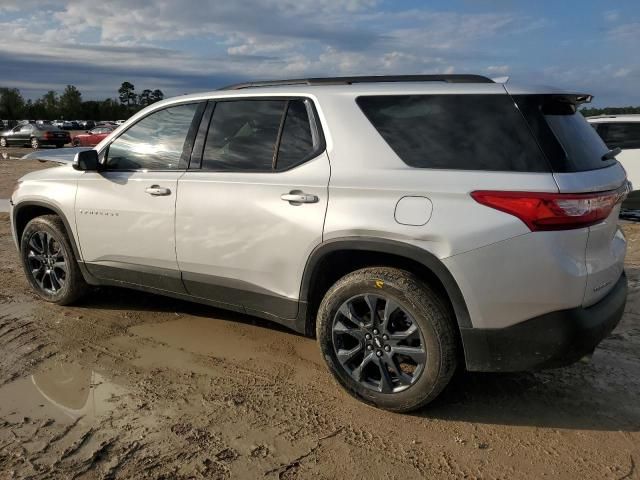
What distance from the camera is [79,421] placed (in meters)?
3.15

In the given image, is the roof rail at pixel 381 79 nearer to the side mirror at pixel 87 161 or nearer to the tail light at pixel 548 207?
the tail light at pixel 548 207

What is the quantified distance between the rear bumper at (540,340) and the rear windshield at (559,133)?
73cm

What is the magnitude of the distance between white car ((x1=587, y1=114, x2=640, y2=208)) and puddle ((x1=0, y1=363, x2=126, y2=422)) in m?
9.14

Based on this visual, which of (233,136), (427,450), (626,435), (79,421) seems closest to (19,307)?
(79,421)

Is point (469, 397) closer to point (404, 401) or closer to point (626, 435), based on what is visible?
point (404, 401)

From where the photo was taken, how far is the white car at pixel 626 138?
9.84 metres

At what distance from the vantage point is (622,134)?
10219mm

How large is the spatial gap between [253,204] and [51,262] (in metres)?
2.44

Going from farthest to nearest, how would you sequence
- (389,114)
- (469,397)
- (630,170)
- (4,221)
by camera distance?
1. (630,170)
2. (4,221)
3. (469,397)
4. (389,114)

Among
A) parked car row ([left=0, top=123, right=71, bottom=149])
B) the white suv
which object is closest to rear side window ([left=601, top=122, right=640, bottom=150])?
the white suv

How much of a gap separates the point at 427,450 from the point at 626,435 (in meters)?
1.08

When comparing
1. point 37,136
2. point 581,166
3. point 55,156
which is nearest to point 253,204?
point 581,166

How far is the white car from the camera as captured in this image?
9.84m

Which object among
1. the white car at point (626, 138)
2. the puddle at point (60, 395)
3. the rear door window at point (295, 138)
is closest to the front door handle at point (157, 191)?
the rear door window at point (295, 138)
